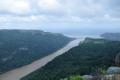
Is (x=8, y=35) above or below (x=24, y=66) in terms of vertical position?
above

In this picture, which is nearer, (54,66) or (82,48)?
(54,66)

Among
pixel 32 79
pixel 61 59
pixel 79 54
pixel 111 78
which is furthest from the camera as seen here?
pixel 79 54

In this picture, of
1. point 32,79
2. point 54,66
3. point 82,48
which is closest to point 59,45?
point 82,48

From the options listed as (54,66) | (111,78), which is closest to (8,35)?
(54,66)

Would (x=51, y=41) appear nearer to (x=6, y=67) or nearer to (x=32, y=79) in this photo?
(x=6, y=67)

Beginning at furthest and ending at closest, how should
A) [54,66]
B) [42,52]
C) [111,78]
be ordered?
[42,52] < [54,66] < [111,78]

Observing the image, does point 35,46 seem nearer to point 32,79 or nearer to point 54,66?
point 54,66
